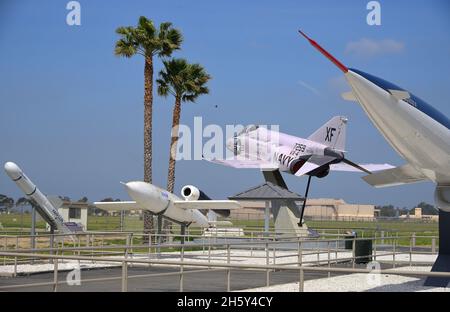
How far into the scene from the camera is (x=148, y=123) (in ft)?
97.1

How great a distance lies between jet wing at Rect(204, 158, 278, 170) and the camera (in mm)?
30109

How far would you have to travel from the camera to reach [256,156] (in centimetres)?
3306

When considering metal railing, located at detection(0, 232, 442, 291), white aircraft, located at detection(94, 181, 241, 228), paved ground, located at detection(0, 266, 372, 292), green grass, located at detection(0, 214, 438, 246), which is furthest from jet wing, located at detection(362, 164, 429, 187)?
white aircraft, located at detection(94, 181, 241, 228)

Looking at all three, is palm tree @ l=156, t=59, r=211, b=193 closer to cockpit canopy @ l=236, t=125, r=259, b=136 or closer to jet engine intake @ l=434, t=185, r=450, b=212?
Answer: cockpit canopy @ l=236, t=125, r=259, b=136

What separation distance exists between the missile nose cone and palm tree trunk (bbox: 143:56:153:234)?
740 cm

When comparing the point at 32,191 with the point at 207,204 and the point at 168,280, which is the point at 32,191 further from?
the point at 168,280

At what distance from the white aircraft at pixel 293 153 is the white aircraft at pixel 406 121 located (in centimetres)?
1477

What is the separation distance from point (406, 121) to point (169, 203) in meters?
14.4

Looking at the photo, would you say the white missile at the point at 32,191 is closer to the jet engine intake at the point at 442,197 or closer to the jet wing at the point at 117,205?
the jet wing at the point at 117,205

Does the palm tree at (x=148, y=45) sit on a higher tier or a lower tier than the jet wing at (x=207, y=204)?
higher

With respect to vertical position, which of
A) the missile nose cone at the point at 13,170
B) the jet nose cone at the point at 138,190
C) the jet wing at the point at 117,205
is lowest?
the jet wing at the point at 117,205

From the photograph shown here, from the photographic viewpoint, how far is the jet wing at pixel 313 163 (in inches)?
1090

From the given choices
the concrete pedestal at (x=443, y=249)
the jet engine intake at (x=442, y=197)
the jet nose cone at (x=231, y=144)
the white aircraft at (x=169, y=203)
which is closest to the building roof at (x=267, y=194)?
the white aircraft at (x=169, y=203)
